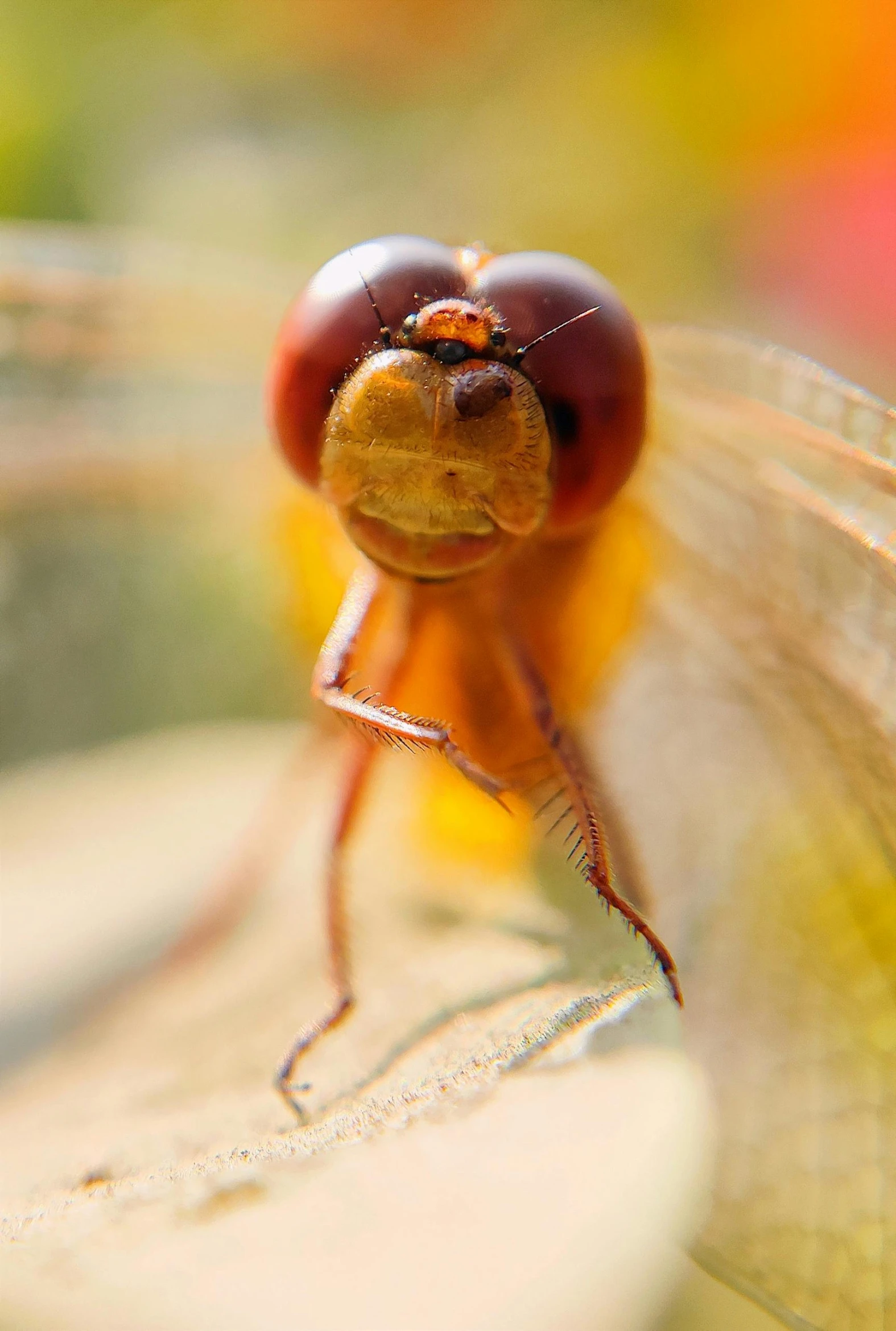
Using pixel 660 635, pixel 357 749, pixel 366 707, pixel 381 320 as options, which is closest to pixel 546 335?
pixel 381 320

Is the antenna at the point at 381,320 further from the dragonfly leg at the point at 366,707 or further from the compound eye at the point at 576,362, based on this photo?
the dragonfly leg at the point at 366,707

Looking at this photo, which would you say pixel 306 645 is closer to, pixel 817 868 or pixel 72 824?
pixel 72 824

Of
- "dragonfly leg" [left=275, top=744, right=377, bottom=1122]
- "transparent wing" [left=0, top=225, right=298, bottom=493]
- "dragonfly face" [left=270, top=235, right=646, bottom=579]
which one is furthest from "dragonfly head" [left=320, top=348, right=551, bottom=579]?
"transparent wing" [left=0, top=225, right=298, bottom=493]

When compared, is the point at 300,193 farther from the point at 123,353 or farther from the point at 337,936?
the point at 337,936

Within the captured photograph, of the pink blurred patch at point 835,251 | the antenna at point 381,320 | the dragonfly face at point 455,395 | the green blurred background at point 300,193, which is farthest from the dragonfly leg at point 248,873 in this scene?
the pink blurred patch at point 835,251

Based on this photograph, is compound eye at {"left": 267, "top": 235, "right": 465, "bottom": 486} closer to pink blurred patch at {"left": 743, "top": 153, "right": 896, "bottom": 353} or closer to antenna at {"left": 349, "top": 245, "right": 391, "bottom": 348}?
antenna at {"left": 349, "top": 245, "right": 391, "bottom": 348}

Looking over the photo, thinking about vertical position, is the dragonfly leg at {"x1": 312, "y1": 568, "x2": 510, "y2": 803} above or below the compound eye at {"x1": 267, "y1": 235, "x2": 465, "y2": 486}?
below
